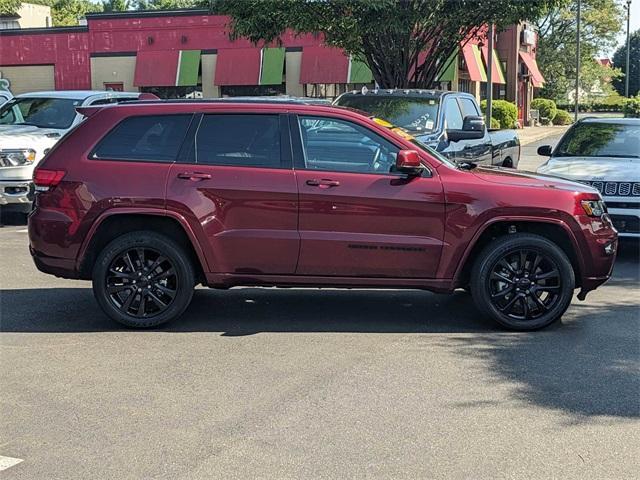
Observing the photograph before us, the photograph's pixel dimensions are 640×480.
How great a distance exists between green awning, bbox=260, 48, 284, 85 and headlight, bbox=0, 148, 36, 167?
23528 mm

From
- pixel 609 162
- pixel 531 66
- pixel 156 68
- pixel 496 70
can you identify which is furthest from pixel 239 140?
pixel 531 66

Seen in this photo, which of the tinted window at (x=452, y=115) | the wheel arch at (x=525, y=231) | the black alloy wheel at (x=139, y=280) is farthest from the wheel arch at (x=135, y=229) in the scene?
the tinted window at (x=452, y=115)

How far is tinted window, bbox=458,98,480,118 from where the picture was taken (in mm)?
12169

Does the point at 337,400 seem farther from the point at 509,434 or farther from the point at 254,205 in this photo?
the point at 254,205

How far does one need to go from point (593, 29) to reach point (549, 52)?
361 centimetres

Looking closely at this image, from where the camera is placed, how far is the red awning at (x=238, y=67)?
35.2 meters

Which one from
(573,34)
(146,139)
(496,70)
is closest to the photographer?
(146,139)

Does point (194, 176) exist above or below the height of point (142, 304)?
above

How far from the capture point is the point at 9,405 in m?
5.00

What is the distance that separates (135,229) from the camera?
673 centimetres

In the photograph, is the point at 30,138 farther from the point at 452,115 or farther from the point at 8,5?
the point at 8,5

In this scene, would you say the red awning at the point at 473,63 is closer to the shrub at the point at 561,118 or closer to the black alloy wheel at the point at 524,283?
the shrub at the point at 561,118

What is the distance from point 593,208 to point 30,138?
29.9ft

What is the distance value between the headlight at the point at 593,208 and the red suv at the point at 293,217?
16mm
